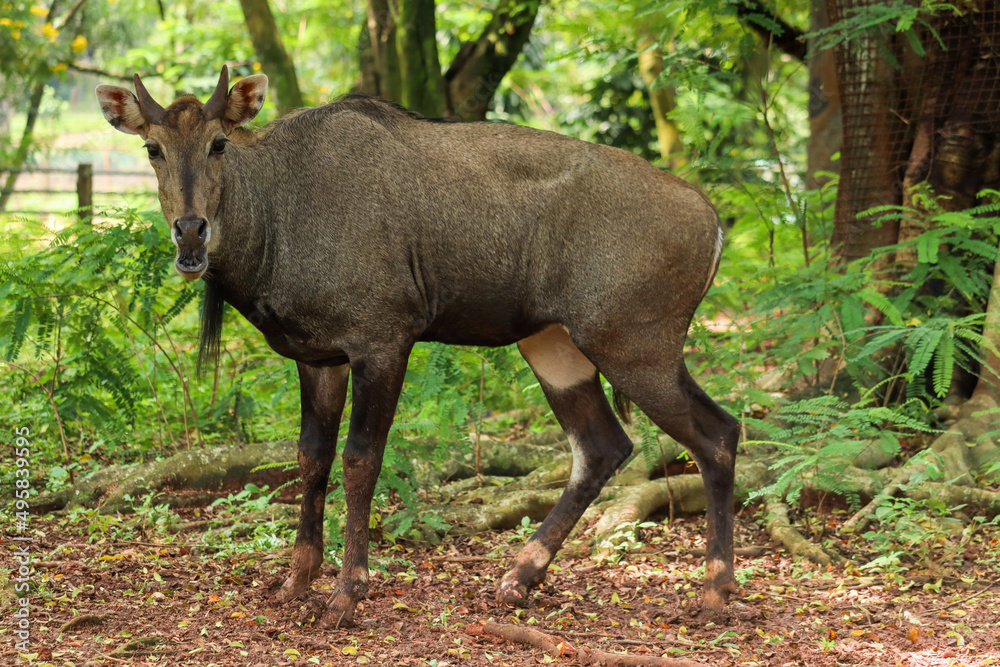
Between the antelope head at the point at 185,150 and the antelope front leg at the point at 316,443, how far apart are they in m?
1.00

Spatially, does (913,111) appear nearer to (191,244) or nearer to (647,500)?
(647,500)

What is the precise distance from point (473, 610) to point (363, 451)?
109 centimetres

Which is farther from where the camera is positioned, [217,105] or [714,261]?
[714,261]

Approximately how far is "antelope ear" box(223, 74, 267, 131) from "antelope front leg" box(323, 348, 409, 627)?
4.47 ft

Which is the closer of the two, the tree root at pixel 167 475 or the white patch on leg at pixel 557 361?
the white patch on leg at pixel 557 361

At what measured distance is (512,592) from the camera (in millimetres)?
5238

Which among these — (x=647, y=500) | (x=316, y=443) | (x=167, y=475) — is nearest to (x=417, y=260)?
(x=316, y=443)

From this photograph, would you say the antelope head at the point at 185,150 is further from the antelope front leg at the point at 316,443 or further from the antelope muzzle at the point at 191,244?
the antelope front leg at the point at 316,443

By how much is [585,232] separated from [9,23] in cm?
1302

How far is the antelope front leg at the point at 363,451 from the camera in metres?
4.81

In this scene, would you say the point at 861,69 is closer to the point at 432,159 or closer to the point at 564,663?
the point at 432,159

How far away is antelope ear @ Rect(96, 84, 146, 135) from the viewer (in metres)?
4.52

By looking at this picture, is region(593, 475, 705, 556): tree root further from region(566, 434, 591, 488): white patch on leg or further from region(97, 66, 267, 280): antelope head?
region(97, 66, 267, 280): antelope head

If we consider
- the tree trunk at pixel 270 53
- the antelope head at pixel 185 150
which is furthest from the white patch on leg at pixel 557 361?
the tree trunk at pixel 270 53
